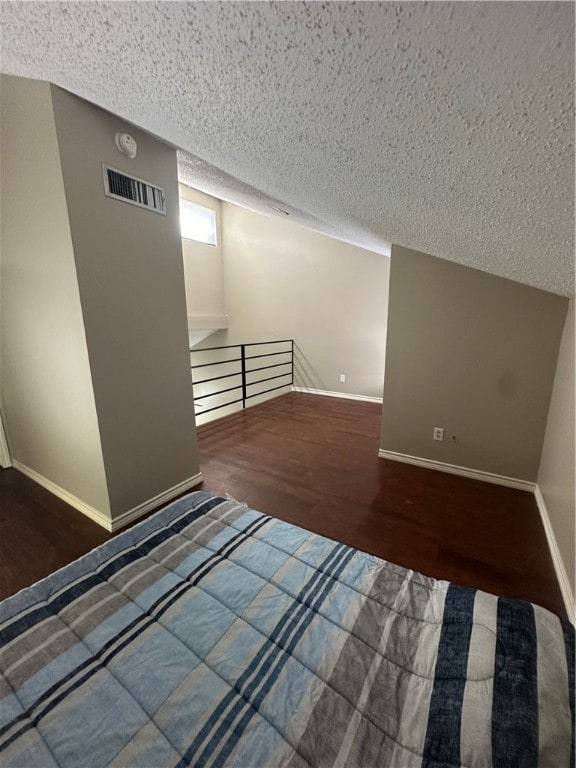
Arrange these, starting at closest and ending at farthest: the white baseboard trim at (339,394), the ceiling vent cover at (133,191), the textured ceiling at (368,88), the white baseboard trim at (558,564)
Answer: the textured ceiling at (368,88) < the white baseboard trim at (558,564) < the ceiling vent cover at (133,191) < the white baseboard trim at (339,394)

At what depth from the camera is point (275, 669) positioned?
87 centimetres

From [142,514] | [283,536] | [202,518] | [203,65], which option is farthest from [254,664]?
[203,65]

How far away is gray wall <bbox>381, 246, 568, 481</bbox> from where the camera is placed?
85.4 inches

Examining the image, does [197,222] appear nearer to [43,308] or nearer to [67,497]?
[43,308]

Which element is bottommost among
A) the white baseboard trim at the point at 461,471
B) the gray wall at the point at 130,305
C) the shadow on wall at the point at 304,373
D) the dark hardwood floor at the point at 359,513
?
the dark hardwood floor at the point at 359,513

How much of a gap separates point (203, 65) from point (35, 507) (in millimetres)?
2610

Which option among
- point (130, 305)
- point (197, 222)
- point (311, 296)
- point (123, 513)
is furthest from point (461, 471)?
point (197, 222)

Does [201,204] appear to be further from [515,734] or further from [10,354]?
[515,734]

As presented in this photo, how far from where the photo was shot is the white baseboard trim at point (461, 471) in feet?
7.69

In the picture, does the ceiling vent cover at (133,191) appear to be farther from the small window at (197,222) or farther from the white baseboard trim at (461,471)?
the small window at (197,222)

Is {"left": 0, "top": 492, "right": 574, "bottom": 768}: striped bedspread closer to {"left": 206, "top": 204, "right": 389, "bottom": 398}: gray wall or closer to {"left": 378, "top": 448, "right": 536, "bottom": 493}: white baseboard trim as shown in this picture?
{"left": 378, "top": 448, "right": 536, "bottom": 493}: white baseboard trim

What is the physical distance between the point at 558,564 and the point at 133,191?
3.07 m

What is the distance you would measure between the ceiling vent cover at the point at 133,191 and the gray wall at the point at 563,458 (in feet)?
8.63

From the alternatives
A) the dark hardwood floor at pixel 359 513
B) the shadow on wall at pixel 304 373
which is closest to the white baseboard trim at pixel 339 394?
the shadow on wall at pixel 304 373
